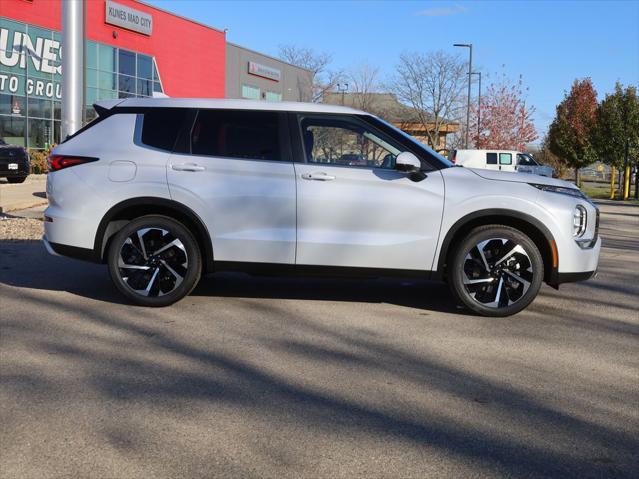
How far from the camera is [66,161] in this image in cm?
641

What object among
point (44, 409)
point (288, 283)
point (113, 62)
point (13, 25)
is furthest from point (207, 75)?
point (44, 409)

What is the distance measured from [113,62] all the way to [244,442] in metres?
37.9

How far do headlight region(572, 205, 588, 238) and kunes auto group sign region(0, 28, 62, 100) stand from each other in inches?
1131

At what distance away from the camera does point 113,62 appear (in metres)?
38.5

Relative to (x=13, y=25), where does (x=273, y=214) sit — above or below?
below

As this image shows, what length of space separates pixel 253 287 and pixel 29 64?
29808 millimetres

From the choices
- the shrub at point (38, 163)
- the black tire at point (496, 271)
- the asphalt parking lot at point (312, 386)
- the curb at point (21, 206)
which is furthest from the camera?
the shrub at point (38, 163)

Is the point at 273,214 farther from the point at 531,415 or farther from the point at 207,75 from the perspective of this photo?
the point at 207,75

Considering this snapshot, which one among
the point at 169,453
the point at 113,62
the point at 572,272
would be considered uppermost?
the point at 113,62

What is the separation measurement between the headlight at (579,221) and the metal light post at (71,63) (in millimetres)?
9015

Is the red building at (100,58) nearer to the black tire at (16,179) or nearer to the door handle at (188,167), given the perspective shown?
the black tire at (16,179)

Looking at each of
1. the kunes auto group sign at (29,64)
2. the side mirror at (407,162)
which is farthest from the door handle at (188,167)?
the kunes auto group sign at (29,64)

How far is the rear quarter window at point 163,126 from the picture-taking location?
250 inches

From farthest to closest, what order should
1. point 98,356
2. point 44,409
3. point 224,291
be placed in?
1. point 224,291
2. point 98,356
3. point 44,409
